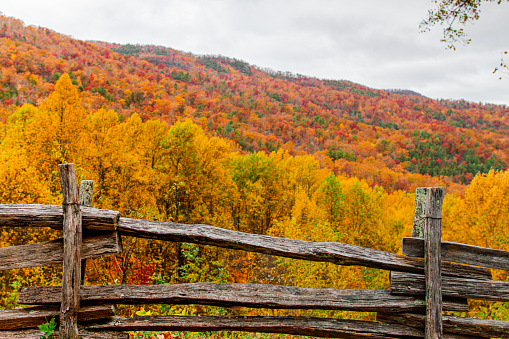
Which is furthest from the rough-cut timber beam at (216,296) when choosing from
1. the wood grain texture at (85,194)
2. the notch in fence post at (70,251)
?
the wood grain texture at (85,194)

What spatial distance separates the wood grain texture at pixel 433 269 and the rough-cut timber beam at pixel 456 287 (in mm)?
132

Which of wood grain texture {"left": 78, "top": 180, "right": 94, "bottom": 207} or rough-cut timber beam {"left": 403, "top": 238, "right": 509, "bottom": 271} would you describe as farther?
wood grain texture {"left": 78, "top": 180, "right": 94, "bottom": 207}

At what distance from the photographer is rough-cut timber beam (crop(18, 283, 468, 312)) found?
3371 mm

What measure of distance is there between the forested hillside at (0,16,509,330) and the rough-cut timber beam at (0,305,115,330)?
1974 mm

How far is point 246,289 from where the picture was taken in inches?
137

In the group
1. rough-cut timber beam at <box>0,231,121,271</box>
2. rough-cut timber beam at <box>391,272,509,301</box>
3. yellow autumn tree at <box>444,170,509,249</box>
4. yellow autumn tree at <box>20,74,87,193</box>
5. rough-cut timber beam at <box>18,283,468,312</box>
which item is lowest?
yellow autumn tree at <box>444,170,509,249</box>

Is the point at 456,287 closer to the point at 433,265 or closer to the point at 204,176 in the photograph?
the point at 433,265

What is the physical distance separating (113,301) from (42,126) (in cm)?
1700

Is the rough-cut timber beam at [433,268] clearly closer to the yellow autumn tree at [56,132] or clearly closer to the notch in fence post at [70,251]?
the notch in fence post at [70,251]

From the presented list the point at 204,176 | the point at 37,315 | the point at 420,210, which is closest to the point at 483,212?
the point at 204,176

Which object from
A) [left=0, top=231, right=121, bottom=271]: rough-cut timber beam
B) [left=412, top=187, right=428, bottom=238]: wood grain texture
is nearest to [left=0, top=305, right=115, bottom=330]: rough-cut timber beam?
[left=0, top=231, right=121, bottom=271]: rough-cut timber beam

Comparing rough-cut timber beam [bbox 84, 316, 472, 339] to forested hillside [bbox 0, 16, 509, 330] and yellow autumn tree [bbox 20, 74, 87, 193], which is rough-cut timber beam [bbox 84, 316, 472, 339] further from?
yellow autumn tree [bbox 20, 74, 87, 193]

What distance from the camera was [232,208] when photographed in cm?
2902

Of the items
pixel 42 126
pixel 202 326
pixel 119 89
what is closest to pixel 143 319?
pixel 202 326
